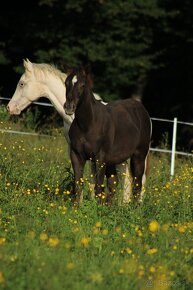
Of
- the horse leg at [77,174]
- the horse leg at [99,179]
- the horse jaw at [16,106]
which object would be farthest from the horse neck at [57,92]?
the horse leg at [99,179]

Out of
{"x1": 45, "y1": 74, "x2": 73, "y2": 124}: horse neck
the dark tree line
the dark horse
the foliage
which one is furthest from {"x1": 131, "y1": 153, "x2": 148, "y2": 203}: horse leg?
the foliage

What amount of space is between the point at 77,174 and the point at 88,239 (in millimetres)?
2646

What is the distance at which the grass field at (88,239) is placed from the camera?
19.0 feet

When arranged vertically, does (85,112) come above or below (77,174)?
above

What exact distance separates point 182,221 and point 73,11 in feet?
60.1

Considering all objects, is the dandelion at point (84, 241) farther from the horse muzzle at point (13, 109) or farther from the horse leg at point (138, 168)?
the horse muzzle at point (13, 109)

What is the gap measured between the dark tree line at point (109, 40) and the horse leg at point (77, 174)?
14.5 metres

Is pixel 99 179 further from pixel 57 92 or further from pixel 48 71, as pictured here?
pixel 48 71

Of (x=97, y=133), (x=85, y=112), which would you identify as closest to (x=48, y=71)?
(x=85, y=112)

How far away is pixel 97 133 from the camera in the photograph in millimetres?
9586

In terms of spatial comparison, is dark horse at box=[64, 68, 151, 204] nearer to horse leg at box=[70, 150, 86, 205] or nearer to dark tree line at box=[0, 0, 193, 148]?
horse leg at box=[70, 150, 86, 205]

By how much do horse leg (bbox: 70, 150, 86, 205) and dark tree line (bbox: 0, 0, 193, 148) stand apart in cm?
1452

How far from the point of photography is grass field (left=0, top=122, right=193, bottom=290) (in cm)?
578

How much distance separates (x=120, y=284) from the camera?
5875 millimetres
